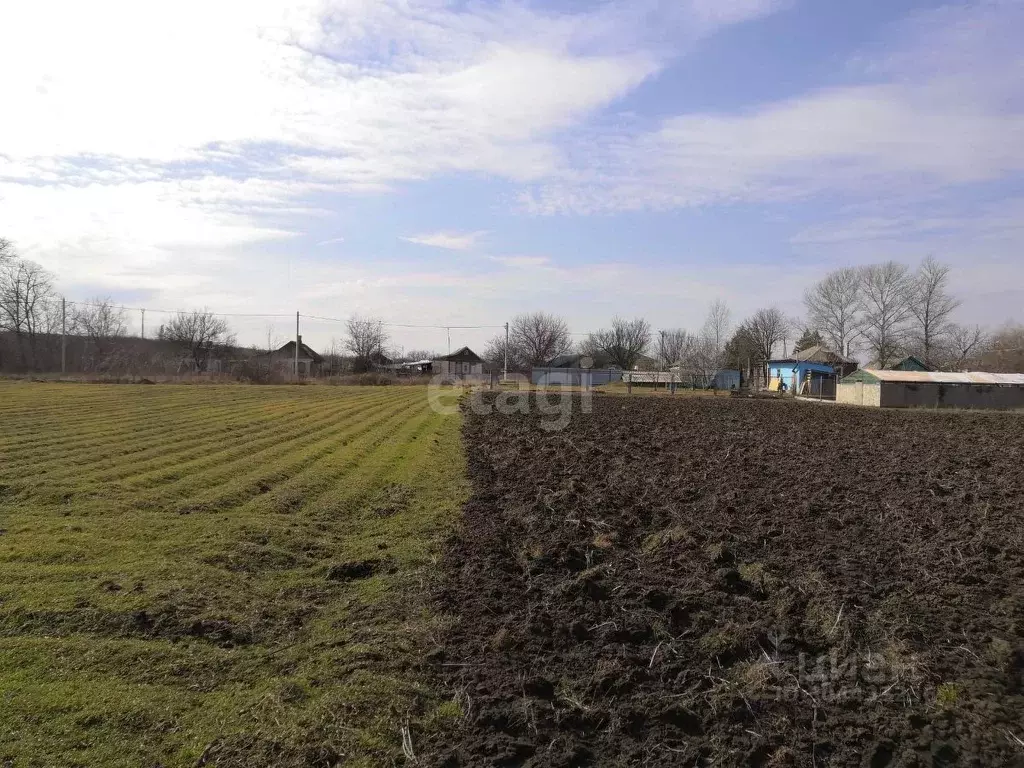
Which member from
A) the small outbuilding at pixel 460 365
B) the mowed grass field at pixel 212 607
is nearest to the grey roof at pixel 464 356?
the small outbuilding at pixel 460 365

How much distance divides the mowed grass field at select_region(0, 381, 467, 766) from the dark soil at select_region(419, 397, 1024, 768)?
495 millimetres

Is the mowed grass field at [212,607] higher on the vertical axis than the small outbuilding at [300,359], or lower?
lower

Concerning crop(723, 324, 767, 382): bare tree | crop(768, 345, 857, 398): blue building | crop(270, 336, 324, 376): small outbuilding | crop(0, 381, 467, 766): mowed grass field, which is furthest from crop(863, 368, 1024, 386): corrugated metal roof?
crop(270, 336, 324, 376): small outbuilding

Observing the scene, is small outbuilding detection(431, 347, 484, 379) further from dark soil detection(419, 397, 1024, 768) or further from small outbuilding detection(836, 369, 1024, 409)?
dark soil detection(419, 397, 1024, 768)

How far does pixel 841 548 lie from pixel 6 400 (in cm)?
2916

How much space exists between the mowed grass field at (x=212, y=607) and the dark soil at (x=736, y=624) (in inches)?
19.5

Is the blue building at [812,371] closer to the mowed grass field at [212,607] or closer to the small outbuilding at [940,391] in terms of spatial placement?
the small outbuilding at [940,391]

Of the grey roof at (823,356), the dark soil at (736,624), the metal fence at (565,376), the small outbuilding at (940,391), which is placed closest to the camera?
the dark soil at (736,624)

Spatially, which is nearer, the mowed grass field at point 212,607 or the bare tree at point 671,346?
the mowed grass field at point 212,607

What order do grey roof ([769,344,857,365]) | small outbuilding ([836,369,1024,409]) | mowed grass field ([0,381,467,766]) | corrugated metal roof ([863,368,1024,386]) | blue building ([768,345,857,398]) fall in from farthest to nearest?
grey roof ([769,344,857,365]) → blue building ([768,345,857,398]) → corrugated metal roof ([863,368,1024,386]) → small outbuilding ([836,369,1024,409]) → mowed grass field ([0,381,467,766])

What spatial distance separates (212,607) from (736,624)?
4193 mm

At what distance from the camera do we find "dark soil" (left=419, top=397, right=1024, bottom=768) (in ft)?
12.8

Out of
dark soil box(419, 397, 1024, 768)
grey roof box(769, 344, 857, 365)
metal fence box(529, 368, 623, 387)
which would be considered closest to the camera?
dark soil box(419, 397, 1024, 768)

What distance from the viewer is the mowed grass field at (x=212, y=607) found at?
12.3 feet
